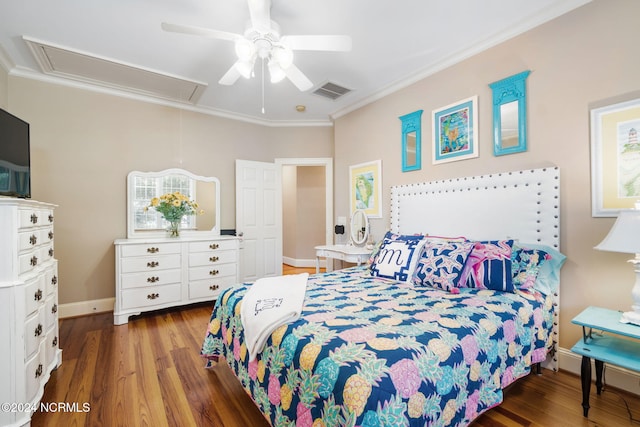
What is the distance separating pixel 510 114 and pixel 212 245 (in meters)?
3.57

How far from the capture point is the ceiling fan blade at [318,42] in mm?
1963

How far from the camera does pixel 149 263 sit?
334 cm

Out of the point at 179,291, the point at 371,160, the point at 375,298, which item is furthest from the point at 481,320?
the point at 179,291

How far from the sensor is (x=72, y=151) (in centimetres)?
338

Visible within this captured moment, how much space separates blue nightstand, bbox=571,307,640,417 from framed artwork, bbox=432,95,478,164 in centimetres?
156

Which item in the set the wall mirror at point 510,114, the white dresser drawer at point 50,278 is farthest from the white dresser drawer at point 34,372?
the wall mirror at point 510,114

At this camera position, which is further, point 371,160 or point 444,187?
point 371,160

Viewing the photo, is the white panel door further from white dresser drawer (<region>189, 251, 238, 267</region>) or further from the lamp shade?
the lamp shade

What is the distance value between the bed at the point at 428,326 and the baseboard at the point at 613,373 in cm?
8

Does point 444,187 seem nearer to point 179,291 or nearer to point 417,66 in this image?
point 417,66

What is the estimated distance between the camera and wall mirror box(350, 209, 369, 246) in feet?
12.8

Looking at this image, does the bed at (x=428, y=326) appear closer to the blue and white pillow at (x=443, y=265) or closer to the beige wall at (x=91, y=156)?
the blue and white pillow at (x=443, y=265)

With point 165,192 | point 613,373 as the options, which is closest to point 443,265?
point 613,373

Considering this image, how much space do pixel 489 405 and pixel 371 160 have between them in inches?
116
